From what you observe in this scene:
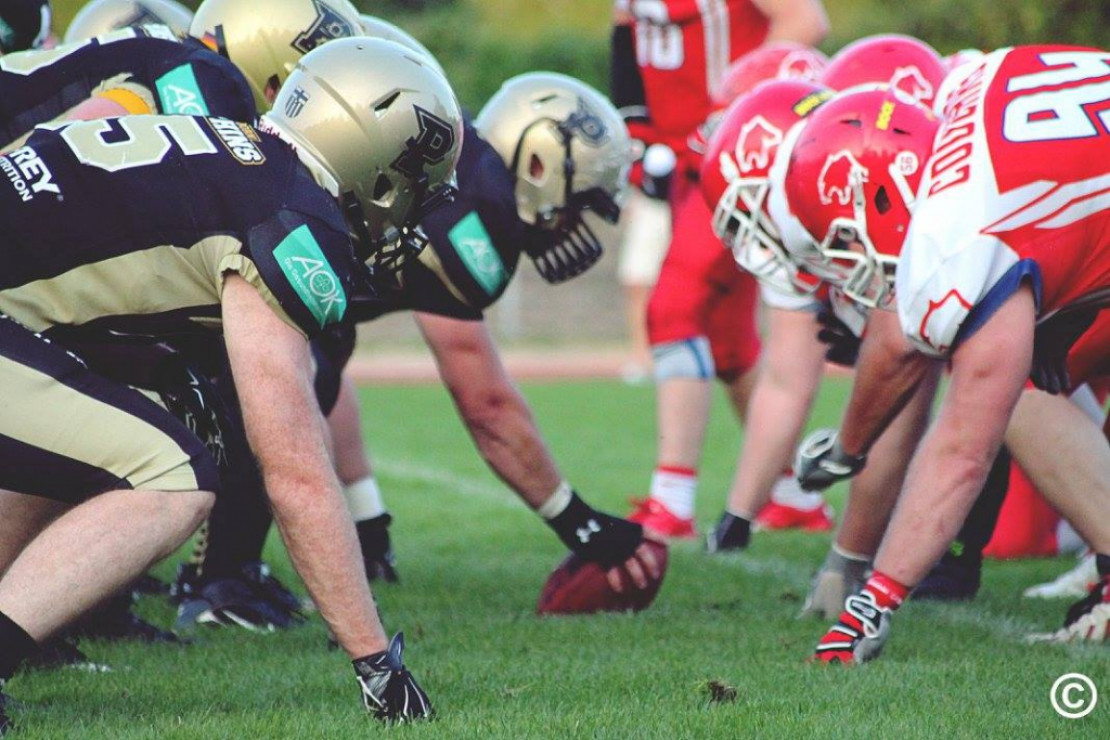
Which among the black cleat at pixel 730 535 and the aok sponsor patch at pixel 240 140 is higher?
the aok sponsor patch at pixel 240 140

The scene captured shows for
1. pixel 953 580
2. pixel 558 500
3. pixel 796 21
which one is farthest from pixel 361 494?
pixel 796 21

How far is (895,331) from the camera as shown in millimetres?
3771

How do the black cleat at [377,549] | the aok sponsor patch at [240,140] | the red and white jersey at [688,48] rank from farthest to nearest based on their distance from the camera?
the red and white jersey at [688,48], the black cleat at [377,549], the aok sponsor patch at [240,140]

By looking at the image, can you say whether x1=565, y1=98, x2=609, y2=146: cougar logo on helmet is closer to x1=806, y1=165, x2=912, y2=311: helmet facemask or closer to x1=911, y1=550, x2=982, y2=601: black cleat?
x1=806, y1=165, x2=912, y2=311: helmet facemask

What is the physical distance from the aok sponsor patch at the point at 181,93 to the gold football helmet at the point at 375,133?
0.48 metres

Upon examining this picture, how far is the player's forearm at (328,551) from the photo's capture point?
116 inches

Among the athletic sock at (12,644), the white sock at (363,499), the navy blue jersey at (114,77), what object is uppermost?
the navy blue jersey at (114,77)

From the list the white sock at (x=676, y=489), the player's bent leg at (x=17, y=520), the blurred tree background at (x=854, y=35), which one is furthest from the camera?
the blurred tree background at (x=854, y=35)

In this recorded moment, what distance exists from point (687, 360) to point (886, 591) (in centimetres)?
251

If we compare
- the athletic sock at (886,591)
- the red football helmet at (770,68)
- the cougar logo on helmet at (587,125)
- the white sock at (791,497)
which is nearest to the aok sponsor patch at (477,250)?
the cougar logo on helmet at (587,125)

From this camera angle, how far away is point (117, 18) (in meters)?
4.79

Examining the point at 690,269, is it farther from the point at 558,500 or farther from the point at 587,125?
the point at 558,500

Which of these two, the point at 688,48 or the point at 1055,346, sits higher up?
the point at 1055,346

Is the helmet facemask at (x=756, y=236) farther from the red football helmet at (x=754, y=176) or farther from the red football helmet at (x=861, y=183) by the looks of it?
the red football helmet at (x=861, y=183)
